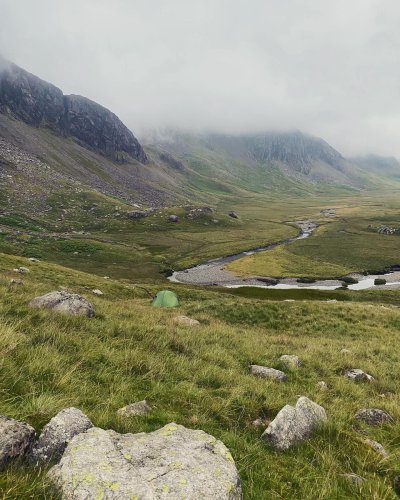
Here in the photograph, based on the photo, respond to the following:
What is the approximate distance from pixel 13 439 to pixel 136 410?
282 cm

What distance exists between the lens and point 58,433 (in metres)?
5.04

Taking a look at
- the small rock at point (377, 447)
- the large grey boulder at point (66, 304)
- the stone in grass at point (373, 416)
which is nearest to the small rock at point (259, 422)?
the small rock at point (377, 447)

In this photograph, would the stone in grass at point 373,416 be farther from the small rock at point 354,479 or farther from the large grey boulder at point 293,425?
the small rock at point 354,479

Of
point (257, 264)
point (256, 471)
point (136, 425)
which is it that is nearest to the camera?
point (256, 471)

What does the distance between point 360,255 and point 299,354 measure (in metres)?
118

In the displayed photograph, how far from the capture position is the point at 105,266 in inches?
3962

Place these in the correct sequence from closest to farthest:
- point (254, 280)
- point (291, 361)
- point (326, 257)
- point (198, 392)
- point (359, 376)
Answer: point (198, 392) → point (359, 376) → point (291, 361) → point (254, 280) → point (326, 257)

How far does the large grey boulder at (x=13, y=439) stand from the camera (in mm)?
4344

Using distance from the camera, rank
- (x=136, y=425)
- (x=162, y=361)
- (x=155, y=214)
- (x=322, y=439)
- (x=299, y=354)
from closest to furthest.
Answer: (x=136, y=425) < (x=322, y=439) < (x=162, y=361) < (x=299, y=354) < (x=155, y=214)

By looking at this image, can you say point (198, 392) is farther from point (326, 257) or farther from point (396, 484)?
point (326, 257)

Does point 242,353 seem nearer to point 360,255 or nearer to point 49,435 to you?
point 49,435

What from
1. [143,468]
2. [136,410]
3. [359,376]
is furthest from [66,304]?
[359,376]

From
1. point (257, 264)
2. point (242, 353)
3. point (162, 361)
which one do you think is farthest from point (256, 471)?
point (257, 264)

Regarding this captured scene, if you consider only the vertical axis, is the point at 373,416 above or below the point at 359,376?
above
